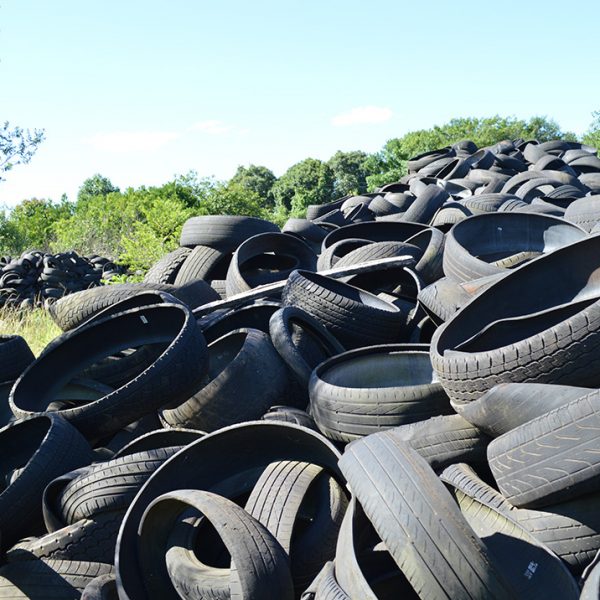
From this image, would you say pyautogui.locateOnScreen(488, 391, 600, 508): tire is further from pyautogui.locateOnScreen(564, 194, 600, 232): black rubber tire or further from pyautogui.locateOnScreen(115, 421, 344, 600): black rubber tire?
pyautogui.locateOnScreen(564, 194, 600, 232): black rubber tire

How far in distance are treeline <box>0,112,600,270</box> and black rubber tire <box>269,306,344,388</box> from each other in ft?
26.8

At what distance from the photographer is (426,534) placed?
2.73 meters

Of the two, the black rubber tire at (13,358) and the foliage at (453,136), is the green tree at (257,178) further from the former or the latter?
the black rubber tire at (13,358)

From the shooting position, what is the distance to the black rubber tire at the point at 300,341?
5.43m

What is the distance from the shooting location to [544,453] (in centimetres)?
331

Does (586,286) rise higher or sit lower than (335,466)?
higher

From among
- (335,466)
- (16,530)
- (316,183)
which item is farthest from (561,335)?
(316,183)

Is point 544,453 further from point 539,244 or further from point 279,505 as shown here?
point 539,244

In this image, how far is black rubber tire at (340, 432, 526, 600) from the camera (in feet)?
8.79

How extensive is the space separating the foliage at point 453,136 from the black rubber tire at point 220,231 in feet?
56.5

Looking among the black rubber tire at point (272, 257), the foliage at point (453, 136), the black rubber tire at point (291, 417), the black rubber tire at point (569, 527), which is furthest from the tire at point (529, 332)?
the foliage at point (453, 136)

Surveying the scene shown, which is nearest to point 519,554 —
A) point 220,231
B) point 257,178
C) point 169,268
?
point 220,231

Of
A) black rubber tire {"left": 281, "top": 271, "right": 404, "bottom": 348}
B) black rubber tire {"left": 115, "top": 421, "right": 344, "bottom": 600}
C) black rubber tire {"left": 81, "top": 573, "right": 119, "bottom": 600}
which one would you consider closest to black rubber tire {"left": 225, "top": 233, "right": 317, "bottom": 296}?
black rubber tire {"left": 281, "top": 271, "right": 404, "bottom": 348}

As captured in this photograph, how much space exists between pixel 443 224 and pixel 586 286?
12.1 ft
